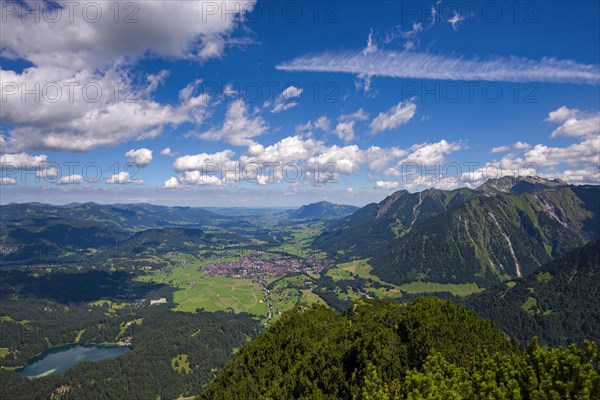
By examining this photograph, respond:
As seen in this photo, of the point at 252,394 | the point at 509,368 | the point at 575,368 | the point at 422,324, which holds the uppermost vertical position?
the point at 575,368

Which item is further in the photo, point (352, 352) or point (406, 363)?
point (352, 352)

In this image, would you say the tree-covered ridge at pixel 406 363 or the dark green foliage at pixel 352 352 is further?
the dark green foliage at pixel 352 352

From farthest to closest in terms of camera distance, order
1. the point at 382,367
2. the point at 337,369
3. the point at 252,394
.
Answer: the point at 252,394 → the point at 337,369 → the point at 382,367

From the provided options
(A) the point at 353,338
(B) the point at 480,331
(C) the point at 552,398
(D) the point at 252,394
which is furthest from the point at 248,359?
(C) the point at 552,398

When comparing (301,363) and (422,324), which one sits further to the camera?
(301,363)

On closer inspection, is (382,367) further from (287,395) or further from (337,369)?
(287,395)

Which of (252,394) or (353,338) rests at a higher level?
(353,338)

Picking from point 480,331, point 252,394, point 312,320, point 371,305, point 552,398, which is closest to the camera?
point 552,398

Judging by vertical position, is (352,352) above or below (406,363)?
below
